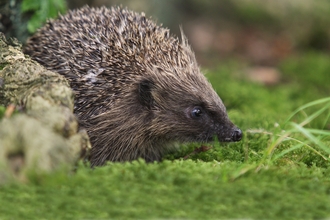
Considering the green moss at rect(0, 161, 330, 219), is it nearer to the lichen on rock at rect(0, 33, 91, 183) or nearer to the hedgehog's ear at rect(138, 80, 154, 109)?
the lichen on rock at rect(0, 33, 91, 183)

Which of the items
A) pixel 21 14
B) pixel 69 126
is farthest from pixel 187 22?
pixel 69 126

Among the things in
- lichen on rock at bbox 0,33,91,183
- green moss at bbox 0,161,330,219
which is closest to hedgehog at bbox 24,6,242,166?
lichen on rock at bbox 0,33,91,183

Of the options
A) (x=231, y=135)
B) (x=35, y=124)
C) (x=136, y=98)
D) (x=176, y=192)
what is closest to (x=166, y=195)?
(x=176, y=192)

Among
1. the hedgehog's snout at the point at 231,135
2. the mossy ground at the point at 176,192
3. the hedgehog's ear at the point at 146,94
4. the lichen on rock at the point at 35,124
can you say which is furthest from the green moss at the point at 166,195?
the hedgehog's ear at the point at 146,94

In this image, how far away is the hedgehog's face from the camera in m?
5.83

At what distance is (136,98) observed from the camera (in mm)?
5977

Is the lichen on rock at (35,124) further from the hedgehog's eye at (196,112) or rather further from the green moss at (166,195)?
the hedgehog's eye at (196,112)

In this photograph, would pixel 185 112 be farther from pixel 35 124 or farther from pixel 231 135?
pixel 35 124

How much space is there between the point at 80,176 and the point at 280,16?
12309mm

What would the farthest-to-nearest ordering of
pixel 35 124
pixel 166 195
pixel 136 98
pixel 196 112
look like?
pixel 136 98 → pixel 196 112 → pixel 35 124 → pixel 166 195

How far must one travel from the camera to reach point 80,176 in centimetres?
408

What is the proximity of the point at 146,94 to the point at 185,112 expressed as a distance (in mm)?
490

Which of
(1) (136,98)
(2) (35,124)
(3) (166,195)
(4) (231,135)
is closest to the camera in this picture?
(3) (166,195)

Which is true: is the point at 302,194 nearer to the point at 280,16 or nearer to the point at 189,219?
the point at 189,219
